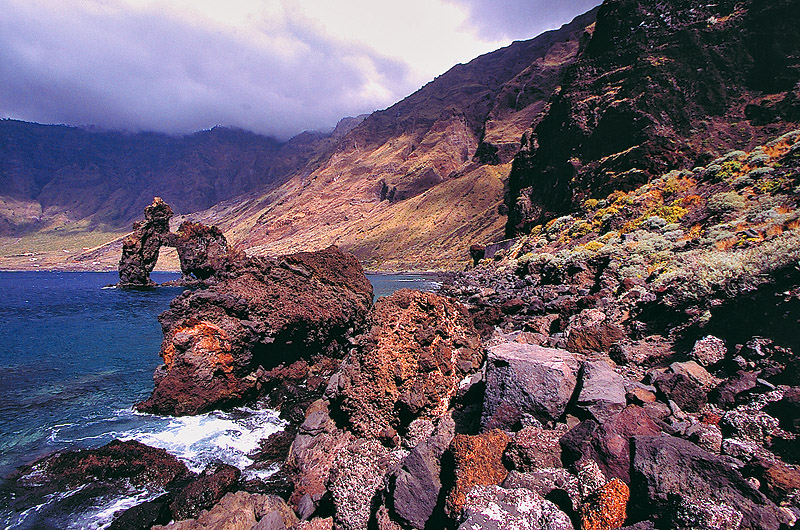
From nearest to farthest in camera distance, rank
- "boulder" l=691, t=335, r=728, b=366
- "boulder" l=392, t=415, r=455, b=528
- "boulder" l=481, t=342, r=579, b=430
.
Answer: "boulder" l=392, t=415, r=455, b=528
"boulder" l=481, t=342, r=579, b=430
"boulder" l=691, t=335, r=728, b=366

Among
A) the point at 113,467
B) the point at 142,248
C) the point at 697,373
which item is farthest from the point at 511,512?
the point at 142,248

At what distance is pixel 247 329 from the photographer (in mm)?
12258

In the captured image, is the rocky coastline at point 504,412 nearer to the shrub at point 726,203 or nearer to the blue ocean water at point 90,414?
the blue ocean water at point 90,414

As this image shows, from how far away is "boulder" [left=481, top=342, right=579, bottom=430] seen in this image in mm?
4660

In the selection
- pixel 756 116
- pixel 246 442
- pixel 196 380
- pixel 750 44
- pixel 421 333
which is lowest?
pixel 246 442

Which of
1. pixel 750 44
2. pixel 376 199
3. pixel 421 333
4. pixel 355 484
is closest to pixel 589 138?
pixel 750 44

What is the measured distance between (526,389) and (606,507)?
173 centimetres

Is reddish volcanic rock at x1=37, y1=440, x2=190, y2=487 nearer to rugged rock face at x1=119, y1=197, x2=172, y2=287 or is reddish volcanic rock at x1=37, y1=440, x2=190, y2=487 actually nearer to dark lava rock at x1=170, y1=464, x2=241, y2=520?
dark lava rock at x1=170, y1=464, x2=241, y2=520

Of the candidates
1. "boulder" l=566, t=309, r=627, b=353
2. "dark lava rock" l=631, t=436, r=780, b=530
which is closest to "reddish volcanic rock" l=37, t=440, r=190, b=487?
"dark lava rock" l=631, t=436, r=780, b=530

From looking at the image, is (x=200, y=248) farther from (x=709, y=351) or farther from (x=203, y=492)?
(x=709, y=351)

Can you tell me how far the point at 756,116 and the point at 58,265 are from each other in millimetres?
219685

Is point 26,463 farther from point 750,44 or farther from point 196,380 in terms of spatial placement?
point 750,44

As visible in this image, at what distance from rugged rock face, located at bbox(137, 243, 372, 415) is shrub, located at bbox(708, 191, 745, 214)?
18371mm

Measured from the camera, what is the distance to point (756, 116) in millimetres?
31562
